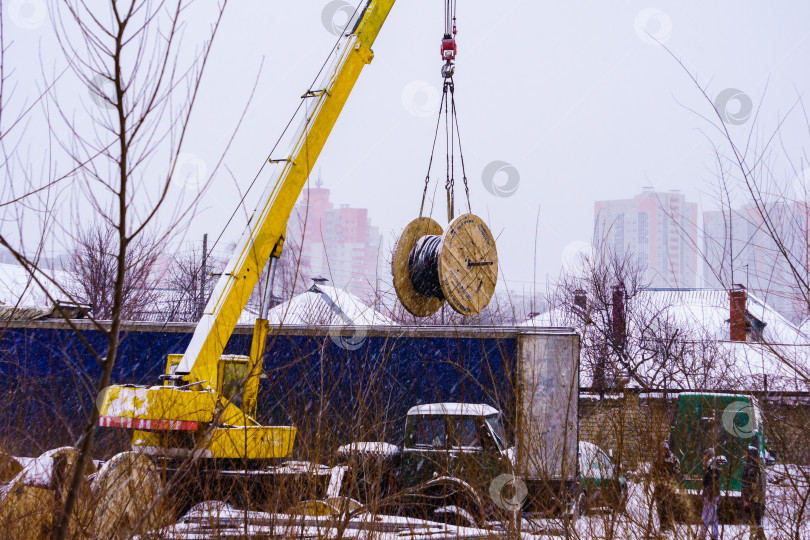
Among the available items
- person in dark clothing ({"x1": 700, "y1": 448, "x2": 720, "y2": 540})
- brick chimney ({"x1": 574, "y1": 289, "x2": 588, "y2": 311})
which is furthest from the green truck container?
brick chimney ({"x1": 574, "y1": 289, "x2": 588, "y2": 311})

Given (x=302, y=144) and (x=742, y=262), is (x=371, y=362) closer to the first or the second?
(x=302, y=144)

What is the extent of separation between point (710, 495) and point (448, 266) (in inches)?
133

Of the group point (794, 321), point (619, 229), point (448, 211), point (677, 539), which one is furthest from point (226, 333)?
point (619, 229)

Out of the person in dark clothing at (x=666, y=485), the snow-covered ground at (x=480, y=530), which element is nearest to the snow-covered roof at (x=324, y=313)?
the snow-covered ground at (x=480, y=530)

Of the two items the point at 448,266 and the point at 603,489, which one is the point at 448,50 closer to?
the point at 448,266

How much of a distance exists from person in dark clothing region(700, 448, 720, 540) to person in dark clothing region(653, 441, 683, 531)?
5.5 inches

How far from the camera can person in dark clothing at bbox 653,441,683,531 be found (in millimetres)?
3654

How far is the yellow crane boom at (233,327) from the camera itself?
19.5 ft

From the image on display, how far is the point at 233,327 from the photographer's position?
6.79 meters

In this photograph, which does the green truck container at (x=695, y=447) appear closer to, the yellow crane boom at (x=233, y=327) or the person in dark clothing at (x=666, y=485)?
the person in dark clothing at (x=666, y=485)

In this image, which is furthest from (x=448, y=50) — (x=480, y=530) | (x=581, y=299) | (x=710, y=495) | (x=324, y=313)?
(x=710, y=495)

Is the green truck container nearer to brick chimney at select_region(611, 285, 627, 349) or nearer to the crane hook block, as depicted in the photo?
the crane hook block

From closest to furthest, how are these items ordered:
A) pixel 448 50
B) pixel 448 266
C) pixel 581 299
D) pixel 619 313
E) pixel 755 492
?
pixel 755 492
pixel 448 266
pixel 581 299
pixel 448 50
pixel 619 313

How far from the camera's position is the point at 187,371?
635 centimetres
